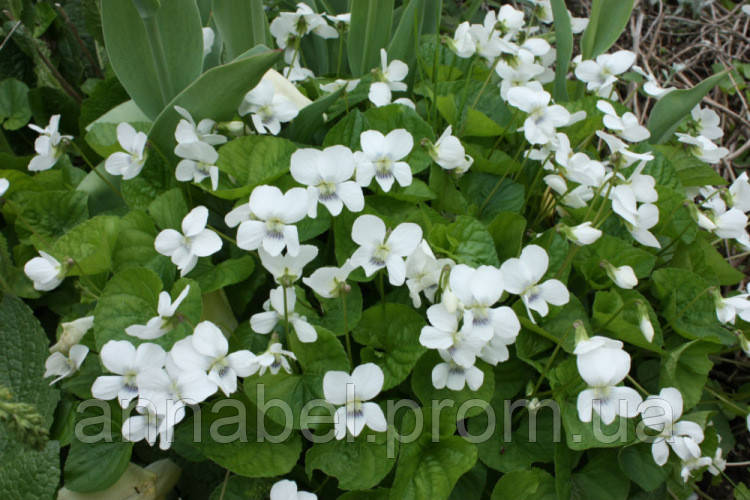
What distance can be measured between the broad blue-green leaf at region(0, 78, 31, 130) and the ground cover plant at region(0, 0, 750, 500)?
7.6 inches

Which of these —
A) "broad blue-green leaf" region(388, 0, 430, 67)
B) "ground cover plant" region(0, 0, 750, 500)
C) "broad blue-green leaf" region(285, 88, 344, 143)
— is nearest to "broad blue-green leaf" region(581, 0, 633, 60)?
"ground cover plant" region(0, 0, 750, 500)

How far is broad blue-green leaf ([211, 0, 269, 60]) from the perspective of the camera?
1225 mm

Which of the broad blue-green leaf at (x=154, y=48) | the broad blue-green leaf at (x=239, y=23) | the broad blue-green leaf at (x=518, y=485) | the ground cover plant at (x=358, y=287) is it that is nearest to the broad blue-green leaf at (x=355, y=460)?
the ground cover plant at (x=358, y=287)

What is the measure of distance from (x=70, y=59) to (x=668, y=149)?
147 centimetres

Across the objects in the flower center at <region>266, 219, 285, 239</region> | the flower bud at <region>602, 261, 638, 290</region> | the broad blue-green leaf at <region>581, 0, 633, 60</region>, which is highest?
the broad blue-green leaf at <region>581, 0, 633, 60</region>

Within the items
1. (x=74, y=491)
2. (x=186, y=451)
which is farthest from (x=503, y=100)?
(x=74, y=491)

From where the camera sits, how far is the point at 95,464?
0.93 m

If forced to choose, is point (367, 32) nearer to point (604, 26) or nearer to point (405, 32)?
point (405, 32)

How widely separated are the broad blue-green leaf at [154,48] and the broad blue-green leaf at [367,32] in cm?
33

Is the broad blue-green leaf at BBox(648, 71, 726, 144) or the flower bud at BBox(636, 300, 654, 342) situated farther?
the broad blue-green leaf at BBox(648, 71, 726, 144)

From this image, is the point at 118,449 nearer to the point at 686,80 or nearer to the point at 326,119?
the point at 326,119

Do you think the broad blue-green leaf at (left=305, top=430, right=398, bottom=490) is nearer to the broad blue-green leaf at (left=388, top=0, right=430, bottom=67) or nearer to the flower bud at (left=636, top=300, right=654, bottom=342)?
the flower bud at (left=636, top=300, right=654, bottom=342)

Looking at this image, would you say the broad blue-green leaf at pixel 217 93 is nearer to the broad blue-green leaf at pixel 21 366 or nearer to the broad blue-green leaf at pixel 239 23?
the broad blue-green leaf at pixel 239 23

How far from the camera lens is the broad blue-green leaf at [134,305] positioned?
2.93 feet
